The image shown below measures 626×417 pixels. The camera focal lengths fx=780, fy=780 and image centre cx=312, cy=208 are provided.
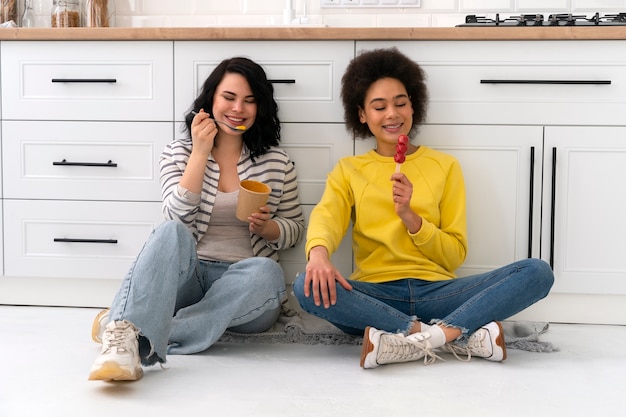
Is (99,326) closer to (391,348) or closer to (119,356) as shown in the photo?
(119,356)

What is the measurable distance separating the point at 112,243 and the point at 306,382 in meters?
0.95

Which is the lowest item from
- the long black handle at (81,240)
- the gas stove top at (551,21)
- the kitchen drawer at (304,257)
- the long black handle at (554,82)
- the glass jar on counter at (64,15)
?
the kitchen drawer at (304,257)

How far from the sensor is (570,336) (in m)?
2.18

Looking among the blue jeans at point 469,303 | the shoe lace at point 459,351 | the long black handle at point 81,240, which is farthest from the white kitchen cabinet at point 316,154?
the long black handle at point 81,240

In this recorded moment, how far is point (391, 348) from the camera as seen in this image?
5.92 ft

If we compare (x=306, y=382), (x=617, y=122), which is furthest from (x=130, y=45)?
(x=617, y=122)

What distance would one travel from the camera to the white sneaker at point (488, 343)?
1853 millimetres

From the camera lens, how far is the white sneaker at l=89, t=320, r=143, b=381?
5.28ft

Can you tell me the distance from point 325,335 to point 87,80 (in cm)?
104

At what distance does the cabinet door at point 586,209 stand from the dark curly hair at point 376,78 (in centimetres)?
40

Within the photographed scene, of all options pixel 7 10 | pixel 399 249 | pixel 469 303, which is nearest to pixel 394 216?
pixel 399 249

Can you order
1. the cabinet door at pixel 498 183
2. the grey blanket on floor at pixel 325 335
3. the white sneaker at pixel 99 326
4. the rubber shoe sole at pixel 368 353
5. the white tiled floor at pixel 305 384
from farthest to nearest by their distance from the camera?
the cabinet door at pixel 498 183 → the grey blanket on floor at pixel 325 335 → the white sneaker at pixel 99 326 → the rubber shoe sole at pixel 368 353 → the white tiled floor at pixel 305 384

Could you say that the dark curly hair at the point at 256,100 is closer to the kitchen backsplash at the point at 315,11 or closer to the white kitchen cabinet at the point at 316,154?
the white kitchen cabinet at the point at 316,154

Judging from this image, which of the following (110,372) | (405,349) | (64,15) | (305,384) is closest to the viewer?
(110,372)
